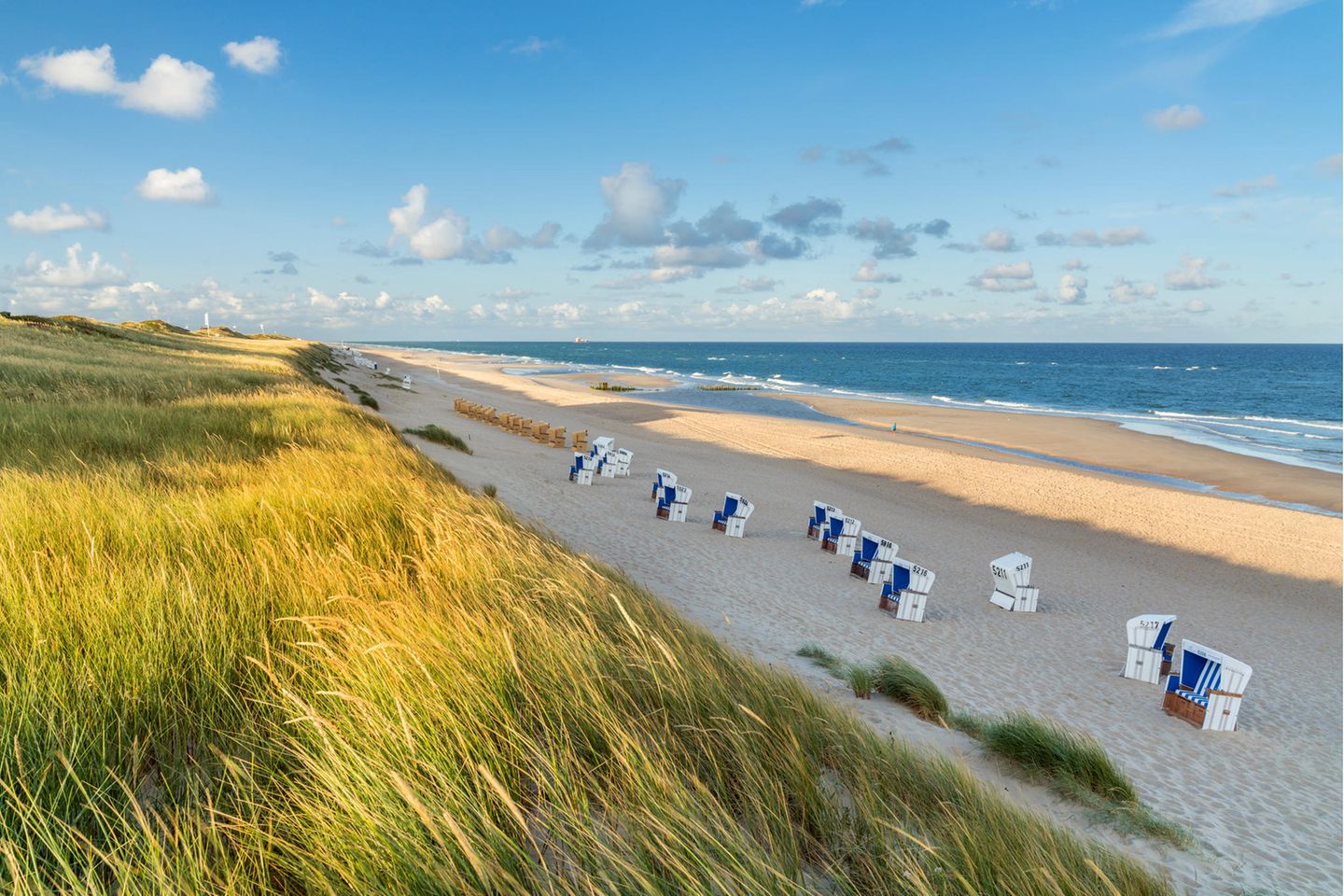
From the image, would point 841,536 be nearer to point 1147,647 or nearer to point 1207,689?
point 1147,647

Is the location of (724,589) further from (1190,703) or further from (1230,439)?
(1230,439)

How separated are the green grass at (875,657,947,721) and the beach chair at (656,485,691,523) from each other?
7690 millimetres

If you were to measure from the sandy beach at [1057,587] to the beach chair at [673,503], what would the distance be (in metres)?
0.40

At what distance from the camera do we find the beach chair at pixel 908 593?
9.41 meters

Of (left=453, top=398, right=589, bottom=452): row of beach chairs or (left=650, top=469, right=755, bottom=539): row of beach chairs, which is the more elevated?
(left=453, top=398, right=589, bottom=452): row of beach chairs

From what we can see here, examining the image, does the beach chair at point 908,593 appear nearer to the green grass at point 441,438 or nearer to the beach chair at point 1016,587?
the beach chair at point 1016,587

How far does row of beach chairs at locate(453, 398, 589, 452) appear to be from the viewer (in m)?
23.4

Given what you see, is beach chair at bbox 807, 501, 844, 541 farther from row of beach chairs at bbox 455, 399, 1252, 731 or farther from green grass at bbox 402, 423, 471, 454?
green grass at bbox 402, 423, 471, 454

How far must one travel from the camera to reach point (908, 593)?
9523 millimetres

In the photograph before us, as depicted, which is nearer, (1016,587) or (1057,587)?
(1016,587)

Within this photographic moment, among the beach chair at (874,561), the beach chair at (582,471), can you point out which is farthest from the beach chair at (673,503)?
the beach chair at (874,561)

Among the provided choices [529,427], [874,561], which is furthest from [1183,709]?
[529,427]

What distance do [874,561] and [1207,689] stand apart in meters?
4.63

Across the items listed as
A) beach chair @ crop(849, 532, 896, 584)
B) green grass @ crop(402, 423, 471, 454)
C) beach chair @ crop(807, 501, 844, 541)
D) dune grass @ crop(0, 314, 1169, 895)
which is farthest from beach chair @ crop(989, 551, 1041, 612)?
green grass @ crop(402, 423, 471, 454)
